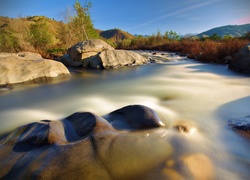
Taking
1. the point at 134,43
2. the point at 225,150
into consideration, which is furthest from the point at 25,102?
the point at 134,43

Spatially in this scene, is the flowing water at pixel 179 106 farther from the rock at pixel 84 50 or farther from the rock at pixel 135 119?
the rock at pixel 84 50

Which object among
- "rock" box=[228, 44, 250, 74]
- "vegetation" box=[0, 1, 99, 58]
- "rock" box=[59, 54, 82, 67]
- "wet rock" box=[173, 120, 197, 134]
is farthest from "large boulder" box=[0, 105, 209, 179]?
"vegetation" box=[0, 1, 99, 58]

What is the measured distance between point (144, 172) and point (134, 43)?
1211 inches

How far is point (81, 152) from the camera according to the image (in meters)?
1.54

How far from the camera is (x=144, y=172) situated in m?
1.46

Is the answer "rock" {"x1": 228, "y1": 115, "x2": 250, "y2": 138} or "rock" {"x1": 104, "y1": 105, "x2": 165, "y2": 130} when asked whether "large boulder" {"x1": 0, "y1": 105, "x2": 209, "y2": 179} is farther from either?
"rock" {"x1": 228, "y1": 115, "x2": 250, "y2": 138}

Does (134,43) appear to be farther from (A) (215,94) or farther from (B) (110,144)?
(B) (110,144)

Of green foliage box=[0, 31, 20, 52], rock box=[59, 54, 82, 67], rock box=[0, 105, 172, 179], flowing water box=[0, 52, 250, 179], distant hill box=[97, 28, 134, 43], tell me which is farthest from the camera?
distant hill box=[97, 28, 134, 43]

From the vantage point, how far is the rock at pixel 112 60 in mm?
8875

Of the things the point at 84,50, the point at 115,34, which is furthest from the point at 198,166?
the point at 115,34

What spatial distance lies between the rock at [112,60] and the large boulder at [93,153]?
6977 mm

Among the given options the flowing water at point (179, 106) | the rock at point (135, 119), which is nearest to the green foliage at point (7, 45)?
the flowing water at point (179, 106)

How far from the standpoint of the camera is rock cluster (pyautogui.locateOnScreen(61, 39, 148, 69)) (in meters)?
8.95

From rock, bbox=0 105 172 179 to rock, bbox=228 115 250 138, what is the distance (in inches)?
39.9
